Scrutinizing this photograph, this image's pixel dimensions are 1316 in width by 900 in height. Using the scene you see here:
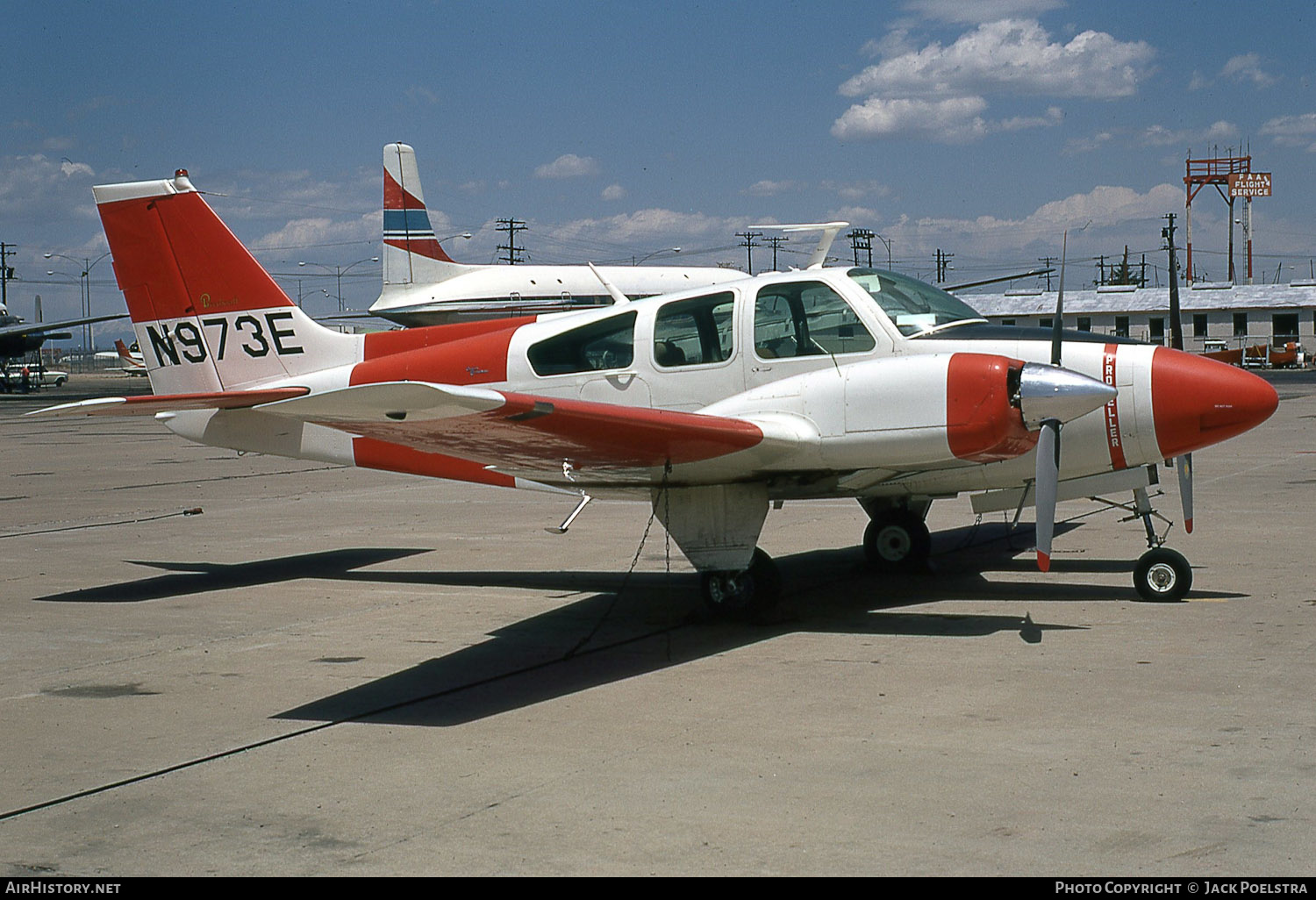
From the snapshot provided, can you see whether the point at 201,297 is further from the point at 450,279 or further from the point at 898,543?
the point at 450,279

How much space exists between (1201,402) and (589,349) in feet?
15.0

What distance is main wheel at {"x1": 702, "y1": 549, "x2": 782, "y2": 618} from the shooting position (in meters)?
8.92

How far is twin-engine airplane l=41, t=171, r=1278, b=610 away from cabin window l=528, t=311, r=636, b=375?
2 cm

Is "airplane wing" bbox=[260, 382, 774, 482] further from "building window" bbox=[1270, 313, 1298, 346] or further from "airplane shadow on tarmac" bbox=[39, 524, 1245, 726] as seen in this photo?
"building window" bbox=[1270, 313, 1298, 346]

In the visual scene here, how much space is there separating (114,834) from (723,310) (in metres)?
5.94

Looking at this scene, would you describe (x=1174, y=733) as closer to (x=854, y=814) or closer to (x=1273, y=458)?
(x=854, y=814)

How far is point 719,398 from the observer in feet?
31.1

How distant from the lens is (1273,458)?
2109 cm

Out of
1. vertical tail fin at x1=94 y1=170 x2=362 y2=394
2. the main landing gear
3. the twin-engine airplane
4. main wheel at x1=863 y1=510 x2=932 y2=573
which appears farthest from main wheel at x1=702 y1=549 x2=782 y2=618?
vertical tail fin at x1=94 y1=170 x2=362 y2=394

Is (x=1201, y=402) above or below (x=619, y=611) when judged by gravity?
above

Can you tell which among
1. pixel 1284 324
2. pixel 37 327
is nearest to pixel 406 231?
pixel 37 327

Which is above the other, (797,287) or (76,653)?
(797,287)

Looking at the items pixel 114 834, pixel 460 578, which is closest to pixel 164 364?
pixel 460 578

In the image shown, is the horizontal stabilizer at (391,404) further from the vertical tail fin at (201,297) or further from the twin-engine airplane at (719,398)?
the vertical tail fin at (201,297)
